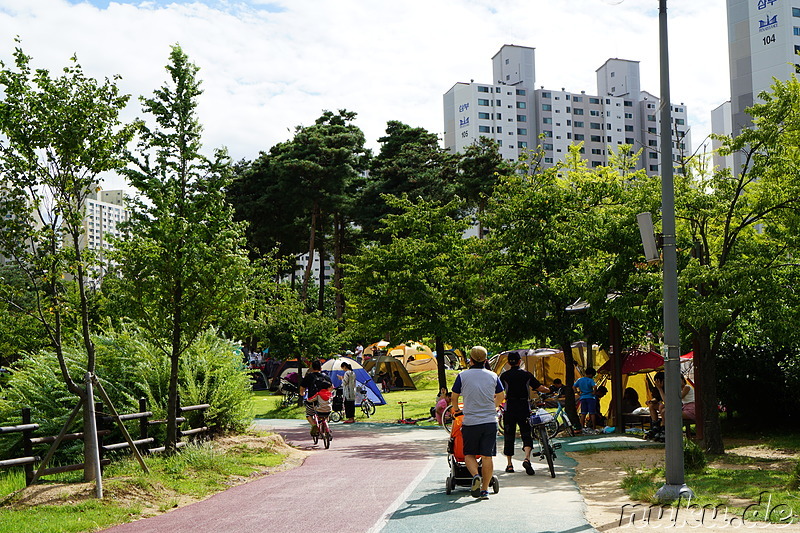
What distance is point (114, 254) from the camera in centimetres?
1252

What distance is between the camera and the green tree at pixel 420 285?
81.7 feet

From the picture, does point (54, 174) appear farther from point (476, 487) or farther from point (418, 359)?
point (418, 359)

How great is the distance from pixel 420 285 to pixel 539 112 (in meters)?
99.5

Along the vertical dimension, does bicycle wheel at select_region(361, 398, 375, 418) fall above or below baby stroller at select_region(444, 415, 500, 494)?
below

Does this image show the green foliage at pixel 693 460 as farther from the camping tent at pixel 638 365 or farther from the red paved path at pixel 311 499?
the camping tent at pixel 638 365

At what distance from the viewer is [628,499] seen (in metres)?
9.70

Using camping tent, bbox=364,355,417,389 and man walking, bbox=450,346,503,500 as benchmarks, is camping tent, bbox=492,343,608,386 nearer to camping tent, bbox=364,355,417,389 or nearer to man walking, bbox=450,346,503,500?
camping tent, bbox=364,355,417,389

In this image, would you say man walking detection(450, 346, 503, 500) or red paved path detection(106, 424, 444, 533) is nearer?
red paved path detection(106, 424, 444, 533)

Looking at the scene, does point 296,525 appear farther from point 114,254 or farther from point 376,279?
point 376,279

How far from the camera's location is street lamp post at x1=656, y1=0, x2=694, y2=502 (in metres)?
9.30

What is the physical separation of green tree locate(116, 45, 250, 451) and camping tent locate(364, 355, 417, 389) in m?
25.8

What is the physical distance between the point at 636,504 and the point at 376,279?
17576 mm

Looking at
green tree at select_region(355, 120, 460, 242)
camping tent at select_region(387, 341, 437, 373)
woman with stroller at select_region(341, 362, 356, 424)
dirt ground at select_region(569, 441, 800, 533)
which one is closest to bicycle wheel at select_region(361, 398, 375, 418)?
woman with stroller at select_region(341, 362, 356, 424)

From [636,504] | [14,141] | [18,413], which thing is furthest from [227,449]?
[636,504]
